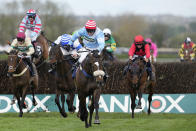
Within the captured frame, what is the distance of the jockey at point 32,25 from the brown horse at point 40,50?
0.27 meters

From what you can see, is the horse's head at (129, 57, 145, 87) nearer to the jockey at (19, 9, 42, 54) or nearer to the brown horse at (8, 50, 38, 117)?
the brown horse at (8, 50, 38, 117)

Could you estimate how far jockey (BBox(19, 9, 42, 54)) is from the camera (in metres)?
15.8

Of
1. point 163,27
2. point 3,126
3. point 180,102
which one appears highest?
point 3,126

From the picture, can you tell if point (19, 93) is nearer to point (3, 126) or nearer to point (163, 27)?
point (3, 126)

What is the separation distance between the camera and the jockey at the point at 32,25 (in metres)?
15.8

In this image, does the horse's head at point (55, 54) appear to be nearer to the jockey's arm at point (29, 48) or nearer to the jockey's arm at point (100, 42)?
the jockey's arm at point (29, 48)

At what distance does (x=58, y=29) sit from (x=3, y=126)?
56.6m

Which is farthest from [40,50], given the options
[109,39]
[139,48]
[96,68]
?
[96,68]

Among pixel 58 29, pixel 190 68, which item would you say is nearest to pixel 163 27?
pixel 58 29

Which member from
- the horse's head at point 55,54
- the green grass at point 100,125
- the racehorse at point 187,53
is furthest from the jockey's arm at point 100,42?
the racehorse at point 187,53

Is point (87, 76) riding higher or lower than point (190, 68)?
higher

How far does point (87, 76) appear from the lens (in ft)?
33.3

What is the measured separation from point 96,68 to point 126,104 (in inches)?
239

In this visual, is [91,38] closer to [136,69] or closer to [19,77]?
[136,69]
